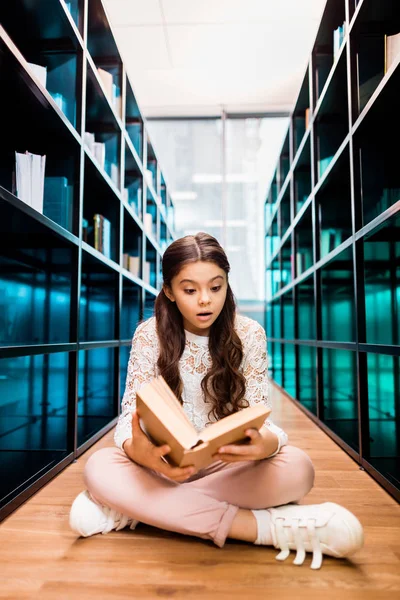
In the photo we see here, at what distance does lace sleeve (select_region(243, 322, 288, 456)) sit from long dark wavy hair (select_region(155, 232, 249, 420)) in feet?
0.07

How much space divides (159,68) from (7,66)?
3.15m

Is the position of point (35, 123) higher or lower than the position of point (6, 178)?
higher

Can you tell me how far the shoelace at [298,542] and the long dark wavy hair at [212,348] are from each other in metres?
0.31

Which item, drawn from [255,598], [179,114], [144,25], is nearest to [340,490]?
[255,598]

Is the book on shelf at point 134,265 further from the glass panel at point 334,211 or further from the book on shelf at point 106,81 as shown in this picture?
the glass panel at point 334,211

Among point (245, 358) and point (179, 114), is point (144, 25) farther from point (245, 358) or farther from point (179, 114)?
point (245, 358)

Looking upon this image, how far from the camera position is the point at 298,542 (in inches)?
39.6

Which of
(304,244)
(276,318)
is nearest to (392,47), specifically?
(304,244)

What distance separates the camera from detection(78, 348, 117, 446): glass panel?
2.79 meters

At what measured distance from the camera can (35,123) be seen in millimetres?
1674

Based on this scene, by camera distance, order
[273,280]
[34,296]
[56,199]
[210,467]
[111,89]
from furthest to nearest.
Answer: [273,280]
[111,89]
[34,296]
[56,199]
[210,467]

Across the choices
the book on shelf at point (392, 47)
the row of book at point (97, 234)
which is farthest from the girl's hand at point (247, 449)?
the row of book at point (97, 234)

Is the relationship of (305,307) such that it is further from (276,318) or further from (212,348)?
(212,348)

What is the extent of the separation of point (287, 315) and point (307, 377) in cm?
72
